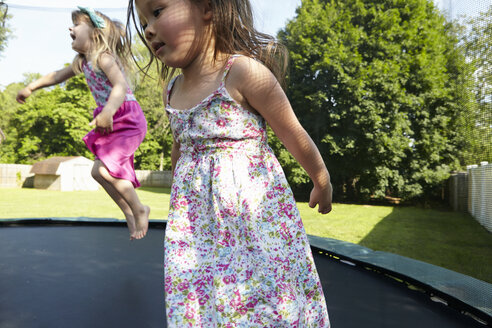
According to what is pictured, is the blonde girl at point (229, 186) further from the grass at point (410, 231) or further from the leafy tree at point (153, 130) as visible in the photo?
the leafy tree at point (153, 130)

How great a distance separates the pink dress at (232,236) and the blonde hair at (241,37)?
0.22 feet

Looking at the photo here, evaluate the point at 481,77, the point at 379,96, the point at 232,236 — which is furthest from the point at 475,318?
the point at 379,96

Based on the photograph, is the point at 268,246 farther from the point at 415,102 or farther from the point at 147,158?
the point at 147,158

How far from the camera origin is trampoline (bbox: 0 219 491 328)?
2.77ft

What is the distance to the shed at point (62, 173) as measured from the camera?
7.71m

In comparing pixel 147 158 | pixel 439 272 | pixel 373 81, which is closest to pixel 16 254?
pixel 439 272

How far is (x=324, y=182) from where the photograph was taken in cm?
58

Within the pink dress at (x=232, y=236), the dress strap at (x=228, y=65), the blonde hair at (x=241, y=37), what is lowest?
the pink dress at (x=232, y=236)

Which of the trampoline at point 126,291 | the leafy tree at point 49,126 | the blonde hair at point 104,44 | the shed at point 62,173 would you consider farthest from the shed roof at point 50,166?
the blonde hair at point 104,44

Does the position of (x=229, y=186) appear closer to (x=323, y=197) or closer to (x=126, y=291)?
(x=323, y=197)

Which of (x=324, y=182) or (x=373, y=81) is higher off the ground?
(x=373, y=81)

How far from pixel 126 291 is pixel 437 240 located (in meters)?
2.79

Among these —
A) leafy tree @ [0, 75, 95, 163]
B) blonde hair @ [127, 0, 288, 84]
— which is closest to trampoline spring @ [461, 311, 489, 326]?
blonde hair @ [127, 0, 288, 84]

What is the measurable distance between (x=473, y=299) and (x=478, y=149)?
15.5 inches
